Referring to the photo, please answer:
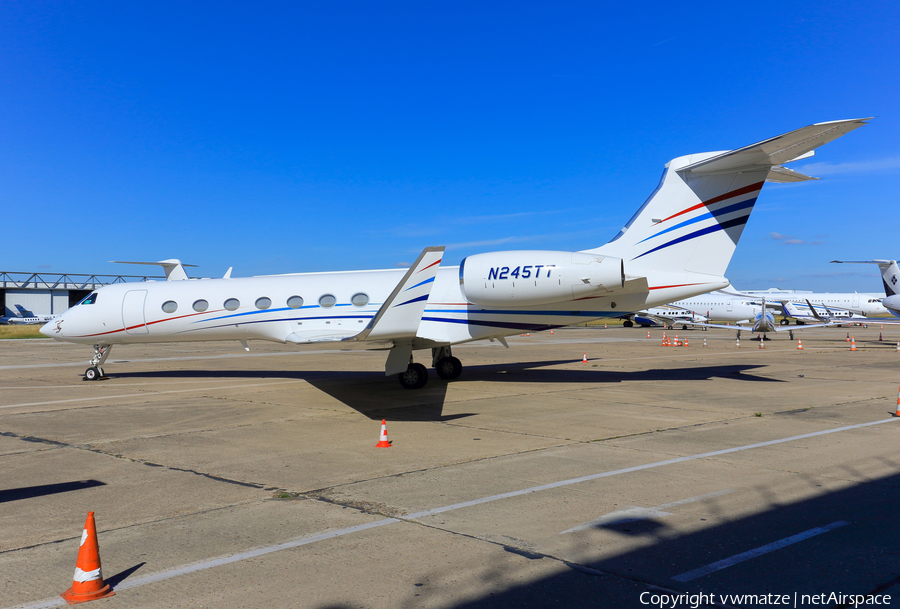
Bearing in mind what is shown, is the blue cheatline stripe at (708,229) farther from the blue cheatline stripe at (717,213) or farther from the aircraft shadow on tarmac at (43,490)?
the aircraft shadow on tarmac at (43,490)

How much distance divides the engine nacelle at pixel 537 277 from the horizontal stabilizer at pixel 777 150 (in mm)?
2931

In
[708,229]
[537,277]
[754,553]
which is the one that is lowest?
[754,553]

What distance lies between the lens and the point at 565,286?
1235 centimetres

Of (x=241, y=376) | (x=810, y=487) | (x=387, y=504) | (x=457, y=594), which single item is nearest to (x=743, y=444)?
(x=810, y=487)

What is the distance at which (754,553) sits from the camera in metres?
4.48

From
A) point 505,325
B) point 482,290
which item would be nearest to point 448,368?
point 505,325

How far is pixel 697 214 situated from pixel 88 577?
12708 millimetres

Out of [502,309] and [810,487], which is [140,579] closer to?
[810,487]

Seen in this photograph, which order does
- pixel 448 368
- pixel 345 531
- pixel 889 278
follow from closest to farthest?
pixel 345 531 → pixel 448 368 → pixel 889 278

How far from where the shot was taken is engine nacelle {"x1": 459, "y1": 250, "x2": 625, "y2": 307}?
12.3m

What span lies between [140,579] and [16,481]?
3.73 metres

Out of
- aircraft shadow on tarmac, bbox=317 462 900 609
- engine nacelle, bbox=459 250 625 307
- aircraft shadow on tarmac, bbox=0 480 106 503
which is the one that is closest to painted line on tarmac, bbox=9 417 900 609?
aircraft shadow on tarmac, bbox=317 462 900 609

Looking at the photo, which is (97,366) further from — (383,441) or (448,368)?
(383,441)

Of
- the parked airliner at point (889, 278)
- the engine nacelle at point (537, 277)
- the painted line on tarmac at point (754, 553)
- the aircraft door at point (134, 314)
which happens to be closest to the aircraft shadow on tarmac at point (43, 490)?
the painted line on tarmac at point (754, 553)
